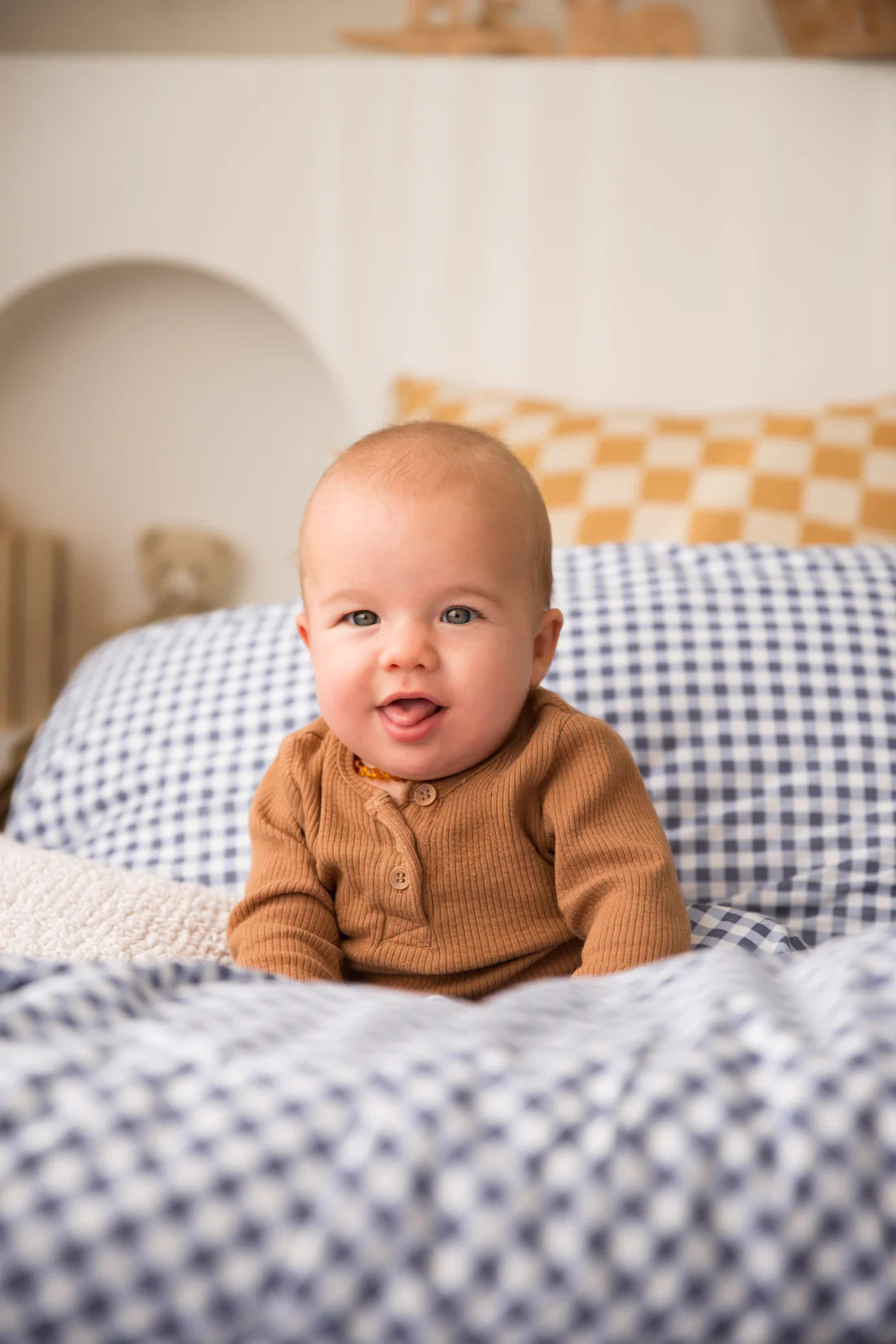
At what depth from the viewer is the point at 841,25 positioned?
1.87 m

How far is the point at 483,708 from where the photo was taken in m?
0.90

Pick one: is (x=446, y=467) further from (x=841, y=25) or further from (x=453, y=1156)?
(x=841, y=25)

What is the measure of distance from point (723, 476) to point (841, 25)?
0.86 meters

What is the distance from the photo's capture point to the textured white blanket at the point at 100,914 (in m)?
0.91

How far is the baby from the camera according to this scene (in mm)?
885

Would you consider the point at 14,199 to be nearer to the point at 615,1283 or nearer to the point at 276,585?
the point at 276,585

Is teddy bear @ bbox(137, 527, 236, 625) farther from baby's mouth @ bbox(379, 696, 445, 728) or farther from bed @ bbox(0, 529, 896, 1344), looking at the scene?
bed @ bbox(0, 529, 896, 1344)

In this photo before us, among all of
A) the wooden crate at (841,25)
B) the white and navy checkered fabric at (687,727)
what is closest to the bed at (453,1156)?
the white and navy checkered fabric at (687,727)

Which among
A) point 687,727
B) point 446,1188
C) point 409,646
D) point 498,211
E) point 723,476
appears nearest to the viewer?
point 446,1188

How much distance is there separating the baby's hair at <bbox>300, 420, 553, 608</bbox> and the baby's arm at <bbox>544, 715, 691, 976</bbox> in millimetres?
129

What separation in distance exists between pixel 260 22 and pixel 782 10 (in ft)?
3.01

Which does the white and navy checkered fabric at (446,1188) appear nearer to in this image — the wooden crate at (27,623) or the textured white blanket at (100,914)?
the textured white blanket at (100,914)

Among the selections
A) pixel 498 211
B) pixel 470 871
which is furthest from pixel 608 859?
pixel 498 211

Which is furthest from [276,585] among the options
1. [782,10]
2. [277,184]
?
[782,10]
